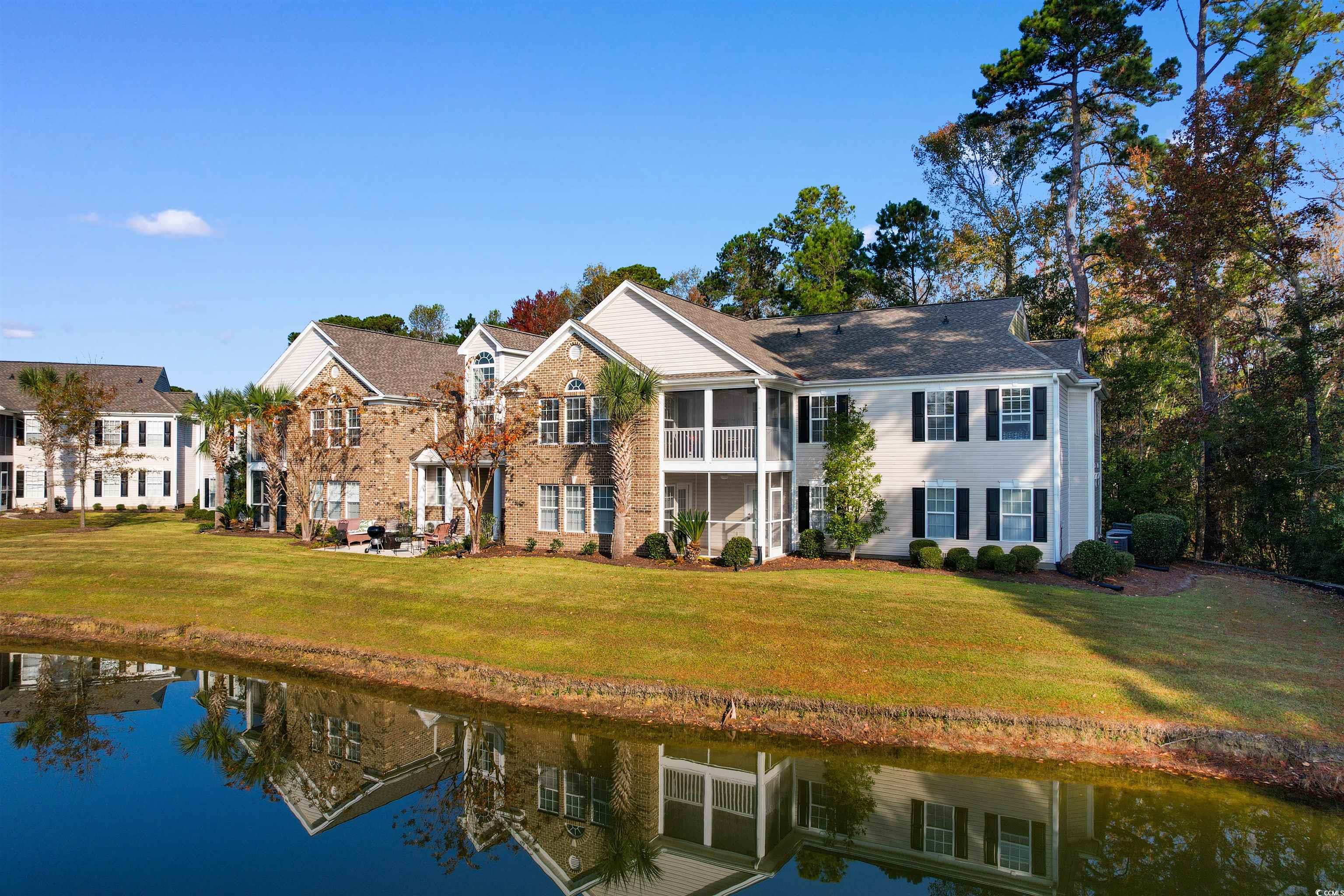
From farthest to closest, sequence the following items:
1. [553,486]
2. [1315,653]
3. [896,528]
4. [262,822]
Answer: [553,486]
[896,528]
[1315,653]
[262,822]

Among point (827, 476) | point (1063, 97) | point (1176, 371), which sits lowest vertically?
point (827, 476)

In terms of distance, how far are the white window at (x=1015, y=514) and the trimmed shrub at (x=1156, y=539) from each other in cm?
506

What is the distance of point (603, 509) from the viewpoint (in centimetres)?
2497

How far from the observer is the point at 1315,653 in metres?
14.5

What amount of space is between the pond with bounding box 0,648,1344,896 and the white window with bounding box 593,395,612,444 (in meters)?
12.0

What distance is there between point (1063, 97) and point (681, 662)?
3288cm

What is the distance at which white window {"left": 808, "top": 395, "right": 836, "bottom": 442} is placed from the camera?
969 inches

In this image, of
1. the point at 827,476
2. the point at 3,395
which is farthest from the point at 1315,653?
the point at 3,395

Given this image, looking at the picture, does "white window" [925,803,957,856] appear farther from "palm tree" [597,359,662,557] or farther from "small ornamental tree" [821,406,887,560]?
"palm tree" [597,359,662,557]

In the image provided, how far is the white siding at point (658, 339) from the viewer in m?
23.9

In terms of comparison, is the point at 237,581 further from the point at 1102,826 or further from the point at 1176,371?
the point at 1176,371

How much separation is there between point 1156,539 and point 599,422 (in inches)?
696

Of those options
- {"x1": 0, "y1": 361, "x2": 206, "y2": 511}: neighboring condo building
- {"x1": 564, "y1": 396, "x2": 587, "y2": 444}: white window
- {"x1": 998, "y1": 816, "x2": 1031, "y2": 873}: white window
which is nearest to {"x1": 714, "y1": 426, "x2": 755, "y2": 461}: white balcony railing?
{"x1": 564, "y1": 396, "x2": 587, "y2": 444}: white window

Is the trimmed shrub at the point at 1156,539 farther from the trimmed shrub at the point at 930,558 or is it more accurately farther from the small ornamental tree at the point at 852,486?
the small ornamental tree at the point at 852,486
